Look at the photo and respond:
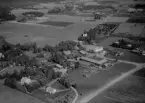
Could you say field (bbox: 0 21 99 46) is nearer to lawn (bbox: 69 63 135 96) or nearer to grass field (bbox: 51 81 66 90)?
lawn (bbox: 69 63 135 96)

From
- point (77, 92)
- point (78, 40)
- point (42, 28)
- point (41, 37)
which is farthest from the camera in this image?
point (42, 28)

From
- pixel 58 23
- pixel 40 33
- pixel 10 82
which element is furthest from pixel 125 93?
pixel 58 23

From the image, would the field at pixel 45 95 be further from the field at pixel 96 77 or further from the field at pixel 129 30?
the field at pixel 129 30

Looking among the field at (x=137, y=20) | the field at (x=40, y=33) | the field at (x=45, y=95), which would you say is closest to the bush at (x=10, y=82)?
the field at (x=45, y=95)

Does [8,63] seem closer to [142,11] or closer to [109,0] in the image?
[142,11]

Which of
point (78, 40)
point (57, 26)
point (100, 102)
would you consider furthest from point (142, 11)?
point (100, 102)

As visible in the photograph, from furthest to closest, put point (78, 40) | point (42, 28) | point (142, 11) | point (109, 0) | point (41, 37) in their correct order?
point (109, 0)
point (142, 11)
point (42, 28)
point (41, 37)
point (78, 40)

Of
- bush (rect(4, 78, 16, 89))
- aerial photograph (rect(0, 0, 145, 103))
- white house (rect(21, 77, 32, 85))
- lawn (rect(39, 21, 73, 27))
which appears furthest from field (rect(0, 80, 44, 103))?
lawn (rect(39, 21, 73, 27))

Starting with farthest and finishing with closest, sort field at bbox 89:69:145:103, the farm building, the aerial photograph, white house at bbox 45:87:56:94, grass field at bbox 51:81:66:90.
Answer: the farm building
grass field at bbox 51:81:66:90
white house at bbox 45:87:56:94
the aerial photograph
field at bbox 89:69:145:103
